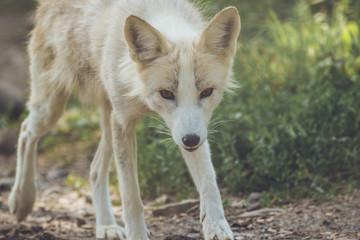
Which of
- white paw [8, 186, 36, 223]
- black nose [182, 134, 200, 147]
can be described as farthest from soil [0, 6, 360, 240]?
black nose [182, 134, 200, 147]

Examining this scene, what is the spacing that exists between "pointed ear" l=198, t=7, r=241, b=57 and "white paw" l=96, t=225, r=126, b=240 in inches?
72.8

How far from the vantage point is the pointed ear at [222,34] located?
342 cm

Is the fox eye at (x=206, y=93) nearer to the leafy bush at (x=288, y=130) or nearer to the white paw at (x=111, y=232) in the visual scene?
the leafy bush at (x=288, y=130)

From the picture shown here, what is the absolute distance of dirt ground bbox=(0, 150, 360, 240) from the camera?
3.98 metres

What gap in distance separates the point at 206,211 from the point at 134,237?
0.60m

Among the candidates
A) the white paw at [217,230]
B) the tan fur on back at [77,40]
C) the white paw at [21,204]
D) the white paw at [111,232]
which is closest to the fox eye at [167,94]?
the tan fur on back at [77,40]

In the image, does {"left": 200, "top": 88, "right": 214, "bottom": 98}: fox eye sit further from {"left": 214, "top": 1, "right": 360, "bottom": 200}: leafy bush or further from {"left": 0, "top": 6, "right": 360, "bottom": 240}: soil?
{"left": 214, "top": 1, "right": 360, "bottom": 200}: leafy bush

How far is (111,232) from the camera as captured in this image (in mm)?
4430

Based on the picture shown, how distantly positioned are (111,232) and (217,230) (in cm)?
128

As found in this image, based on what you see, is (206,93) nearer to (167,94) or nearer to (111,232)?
(167,94)

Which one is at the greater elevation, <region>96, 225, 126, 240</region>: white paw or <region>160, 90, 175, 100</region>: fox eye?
→ <region>160, 90, 175, 100</region>: fox eye

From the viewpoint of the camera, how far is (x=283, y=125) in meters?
5.08

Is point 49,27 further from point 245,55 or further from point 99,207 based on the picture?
point 245,55

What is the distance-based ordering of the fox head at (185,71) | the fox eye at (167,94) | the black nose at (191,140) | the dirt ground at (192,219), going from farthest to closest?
the dirt ground at (192,219)
the fox eye at (167,94)
the fox head at (185,71)
the black nose at (191,140)
